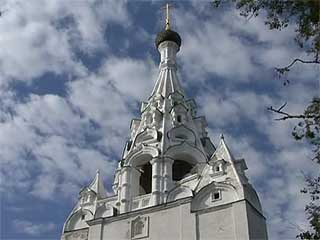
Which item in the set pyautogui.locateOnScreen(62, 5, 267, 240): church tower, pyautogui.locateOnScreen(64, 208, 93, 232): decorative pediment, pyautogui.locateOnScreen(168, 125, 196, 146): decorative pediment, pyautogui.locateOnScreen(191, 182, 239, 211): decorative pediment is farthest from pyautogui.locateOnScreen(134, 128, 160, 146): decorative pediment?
pyautogui.locateOnScreen(191, 182, 239, 211): decorative pediment

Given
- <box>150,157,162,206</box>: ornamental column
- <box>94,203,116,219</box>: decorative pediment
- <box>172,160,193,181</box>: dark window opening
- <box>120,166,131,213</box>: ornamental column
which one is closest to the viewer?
<box>150,157,162,206</box>: ornamental column

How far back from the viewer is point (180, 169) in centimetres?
1925

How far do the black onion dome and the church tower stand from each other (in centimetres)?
316

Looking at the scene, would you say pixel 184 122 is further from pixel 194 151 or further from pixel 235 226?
pixel 235 226

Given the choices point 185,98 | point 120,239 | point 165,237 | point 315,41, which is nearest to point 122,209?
point 120,239

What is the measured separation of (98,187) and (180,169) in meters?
3.31

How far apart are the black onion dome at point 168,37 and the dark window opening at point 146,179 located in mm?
7231

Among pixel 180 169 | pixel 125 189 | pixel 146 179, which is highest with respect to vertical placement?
pixel 180 169

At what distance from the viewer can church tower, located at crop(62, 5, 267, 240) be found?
1547 centimetres

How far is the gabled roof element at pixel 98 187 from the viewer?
18688mm

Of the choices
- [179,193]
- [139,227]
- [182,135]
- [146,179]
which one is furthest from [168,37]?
[139,227]

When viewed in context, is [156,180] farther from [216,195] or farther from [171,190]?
[216,195]

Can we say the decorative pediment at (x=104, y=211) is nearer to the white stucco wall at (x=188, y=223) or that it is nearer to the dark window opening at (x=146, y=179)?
the white stucco wall at (x=188, y=223)

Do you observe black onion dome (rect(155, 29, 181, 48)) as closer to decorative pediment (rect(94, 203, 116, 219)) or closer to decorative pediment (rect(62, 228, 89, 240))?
decorative pediment (rect(94, 203, 116, 219))
